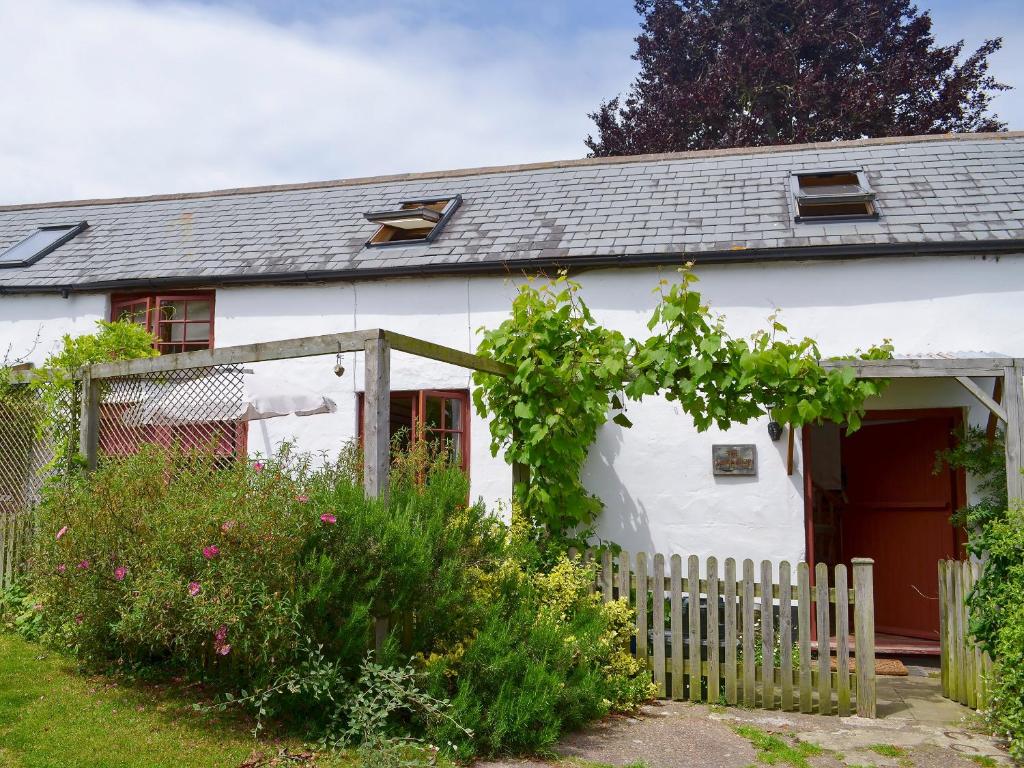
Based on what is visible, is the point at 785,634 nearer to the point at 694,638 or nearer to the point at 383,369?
the point at 694,638

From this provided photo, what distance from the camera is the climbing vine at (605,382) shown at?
7.36 meters

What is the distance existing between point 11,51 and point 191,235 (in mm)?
3852

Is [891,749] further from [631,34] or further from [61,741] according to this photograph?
[631,34]

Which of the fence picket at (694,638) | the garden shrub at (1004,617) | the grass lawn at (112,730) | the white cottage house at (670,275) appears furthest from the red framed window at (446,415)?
the garden shrub at (1004,617)

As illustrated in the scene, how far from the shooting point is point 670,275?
32.4 ft

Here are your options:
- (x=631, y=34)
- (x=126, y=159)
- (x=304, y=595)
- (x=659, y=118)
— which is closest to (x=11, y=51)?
(x=304, y=595)

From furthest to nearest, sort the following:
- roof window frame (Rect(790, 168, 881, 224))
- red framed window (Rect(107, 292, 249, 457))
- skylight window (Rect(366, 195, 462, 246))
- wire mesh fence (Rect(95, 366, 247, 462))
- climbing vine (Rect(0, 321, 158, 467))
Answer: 1. red framed window (Rect(107, 292, 249, 457))
2. skylight window (Rect(366, 195, 462, 246))
3. roof window frame (Rect(790, 168, 881, 224))
4. climbing vine (Rect(0, 321, 158, 467))
5. wire mesh fence (Rect(95, 366, 247, 462))

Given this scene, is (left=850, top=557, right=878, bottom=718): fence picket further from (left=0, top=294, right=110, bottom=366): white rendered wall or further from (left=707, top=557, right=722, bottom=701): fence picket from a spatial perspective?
(left=0, top=294, right=110, bottom=366): white rendered wall

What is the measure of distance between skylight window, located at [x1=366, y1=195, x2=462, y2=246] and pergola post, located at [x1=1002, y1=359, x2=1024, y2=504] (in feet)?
21.1

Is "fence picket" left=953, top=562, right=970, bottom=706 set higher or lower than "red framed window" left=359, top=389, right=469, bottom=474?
lower

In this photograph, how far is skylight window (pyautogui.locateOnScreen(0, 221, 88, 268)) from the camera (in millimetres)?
12672

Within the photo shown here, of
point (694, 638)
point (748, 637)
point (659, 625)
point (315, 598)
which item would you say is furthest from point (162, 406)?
point (748, 637)

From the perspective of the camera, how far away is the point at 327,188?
1412cm

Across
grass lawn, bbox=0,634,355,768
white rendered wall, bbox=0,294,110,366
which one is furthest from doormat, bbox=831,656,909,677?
white rendered wall, bbox=0,294,110,366
